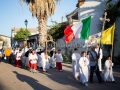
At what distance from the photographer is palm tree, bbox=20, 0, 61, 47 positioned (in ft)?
76.5

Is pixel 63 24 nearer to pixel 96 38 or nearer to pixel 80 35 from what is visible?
pixel 96 38

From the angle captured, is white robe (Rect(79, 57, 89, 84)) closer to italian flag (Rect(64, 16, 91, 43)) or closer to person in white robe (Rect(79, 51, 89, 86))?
person in white robe (Rect(79, 51, 89, 86))

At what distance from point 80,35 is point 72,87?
3903mm

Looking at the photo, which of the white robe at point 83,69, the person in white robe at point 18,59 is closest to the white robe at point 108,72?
the white robe at point 83,69

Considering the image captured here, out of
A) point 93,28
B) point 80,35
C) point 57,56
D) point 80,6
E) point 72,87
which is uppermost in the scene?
point 80,6

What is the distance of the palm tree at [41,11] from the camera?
76.5 feet

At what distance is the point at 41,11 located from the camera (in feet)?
76.5

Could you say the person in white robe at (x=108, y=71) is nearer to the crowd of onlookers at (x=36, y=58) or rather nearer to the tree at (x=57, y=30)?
the crowd of onlookers at (x=36, y=58)

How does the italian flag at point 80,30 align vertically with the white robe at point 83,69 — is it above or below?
above

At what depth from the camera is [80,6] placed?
27422 mm

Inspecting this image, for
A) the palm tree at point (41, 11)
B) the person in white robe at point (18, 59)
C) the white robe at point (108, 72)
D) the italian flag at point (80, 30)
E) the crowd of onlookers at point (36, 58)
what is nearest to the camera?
the white robe at point (108, 72)

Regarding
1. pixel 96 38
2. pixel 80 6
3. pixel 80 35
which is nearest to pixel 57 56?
pixel 80 35

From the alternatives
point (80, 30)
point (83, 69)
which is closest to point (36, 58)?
point (80, 30)

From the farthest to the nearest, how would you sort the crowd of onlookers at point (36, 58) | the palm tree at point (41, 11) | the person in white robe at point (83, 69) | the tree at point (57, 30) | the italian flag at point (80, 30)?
1. the tree at point (57, 30)
2. the palm tree at point (41, 11)
3. the crowd of onlookers at point (36, 58)
4. the italian flag at point (80, 30)
5. the person in white robe at point (83, 69)
